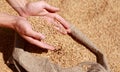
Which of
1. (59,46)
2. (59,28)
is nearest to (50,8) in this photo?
(59,28)

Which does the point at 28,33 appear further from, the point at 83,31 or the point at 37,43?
the point at 83,31

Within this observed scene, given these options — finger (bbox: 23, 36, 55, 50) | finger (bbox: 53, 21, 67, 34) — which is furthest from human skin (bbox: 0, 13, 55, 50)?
finger (bbox: 53, 21, 67, 34)

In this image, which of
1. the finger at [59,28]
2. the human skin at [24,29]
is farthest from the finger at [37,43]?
the finger at [59,28]

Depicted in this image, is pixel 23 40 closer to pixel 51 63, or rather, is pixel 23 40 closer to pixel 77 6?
pixel 51 63

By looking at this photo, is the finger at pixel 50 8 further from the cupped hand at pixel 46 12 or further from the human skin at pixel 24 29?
the human skin at pixel 24 29

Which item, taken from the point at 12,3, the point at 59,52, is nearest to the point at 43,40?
the point at 59,52

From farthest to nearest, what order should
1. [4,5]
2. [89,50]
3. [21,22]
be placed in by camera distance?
1. [4,5]
2. [89,50]
3. [21,22]

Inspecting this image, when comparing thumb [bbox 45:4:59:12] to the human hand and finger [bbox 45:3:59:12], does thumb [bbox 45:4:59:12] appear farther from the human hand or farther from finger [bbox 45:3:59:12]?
the human hand
